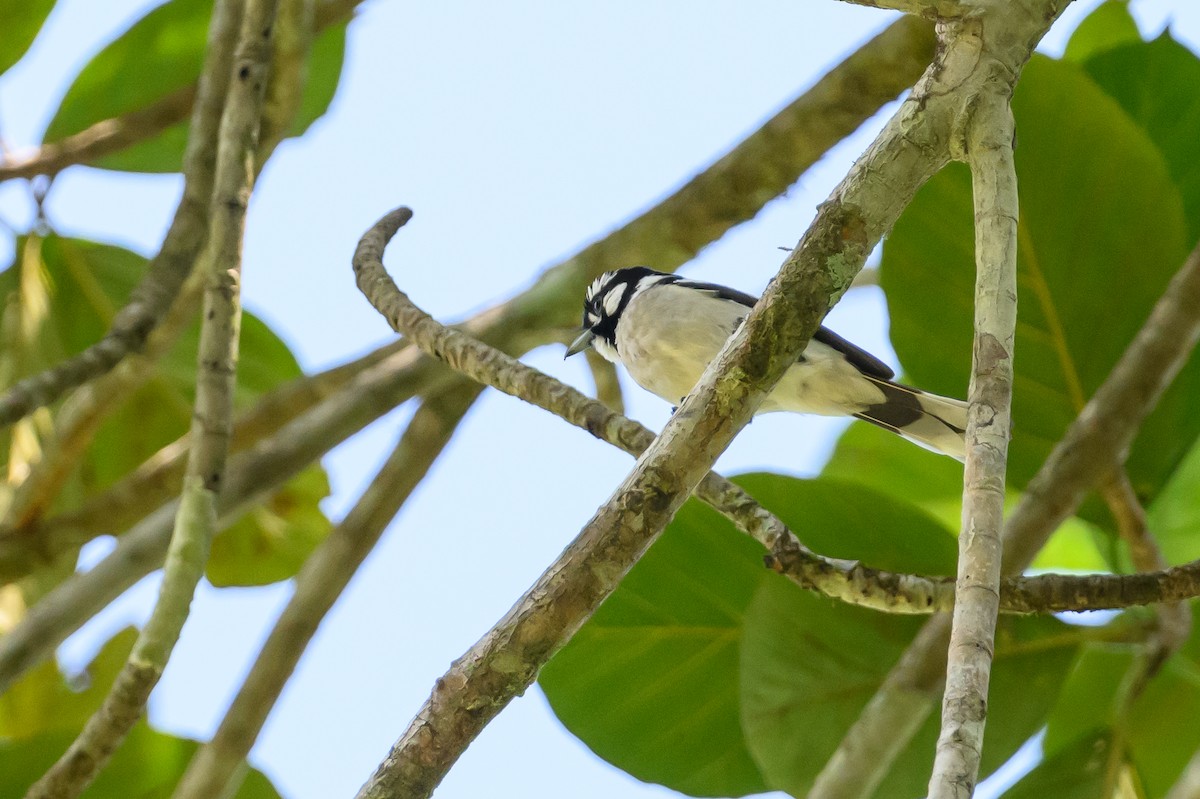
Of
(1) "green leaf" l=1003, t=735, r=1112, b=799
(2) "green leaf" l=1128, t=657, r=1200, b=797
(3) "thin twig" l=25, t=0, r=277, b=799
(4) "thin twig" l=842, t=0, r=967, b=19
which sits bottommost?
(3) "thin twig" l=25, t=0, r=277, b=799

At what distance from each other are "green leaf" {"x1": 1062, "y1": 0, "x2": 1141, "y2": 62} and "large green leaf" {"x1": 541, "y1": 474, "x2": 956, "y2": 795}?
1.59 meters

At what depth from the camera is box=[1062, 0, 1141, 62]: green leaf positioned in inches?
125

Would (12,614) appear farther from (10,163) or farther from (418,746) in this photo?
(418,746)

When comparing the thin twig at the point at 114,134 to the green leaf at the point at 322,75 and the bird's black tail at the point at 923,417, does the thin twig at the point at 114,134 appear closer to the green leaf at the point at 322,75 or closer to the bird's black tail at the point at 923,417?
the green leaf at the point at 322,75

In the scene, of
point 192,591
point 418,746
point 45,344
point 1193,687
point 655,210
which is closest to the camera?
point 418,746

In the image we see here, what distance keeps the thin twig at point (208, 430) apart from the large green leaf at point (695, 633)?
732mm

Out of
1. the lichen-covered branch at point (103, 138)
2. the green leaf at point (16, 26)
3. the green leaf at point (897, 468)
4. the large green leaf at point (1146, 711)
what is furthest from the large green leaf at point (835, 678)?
the green leaf at point (16, 26)

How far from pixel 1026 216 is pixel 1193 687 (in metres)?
1.11

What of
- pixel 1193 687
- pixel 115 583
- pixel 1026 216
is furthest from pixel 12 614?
pixel 1193 687

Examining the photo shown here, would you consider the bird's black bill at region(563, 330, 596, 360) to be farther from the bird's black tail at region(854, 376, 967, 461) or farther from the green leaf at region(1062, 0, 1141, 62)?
the green leaf at region(1062, 0, 1141, 62)

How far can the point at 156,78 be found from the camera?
10.9 feet

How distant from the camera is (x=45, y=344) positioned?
3359 millimetres

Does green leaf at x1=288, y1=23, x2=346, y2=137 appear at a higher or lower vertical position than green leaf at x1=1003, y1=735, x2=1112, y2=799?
higher

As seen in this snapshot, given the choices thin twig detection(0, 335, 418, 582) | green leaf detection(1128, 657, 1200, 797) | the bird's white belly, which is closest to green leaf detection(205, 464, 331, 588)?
thin twig detection(0, 335, 418, 582)
